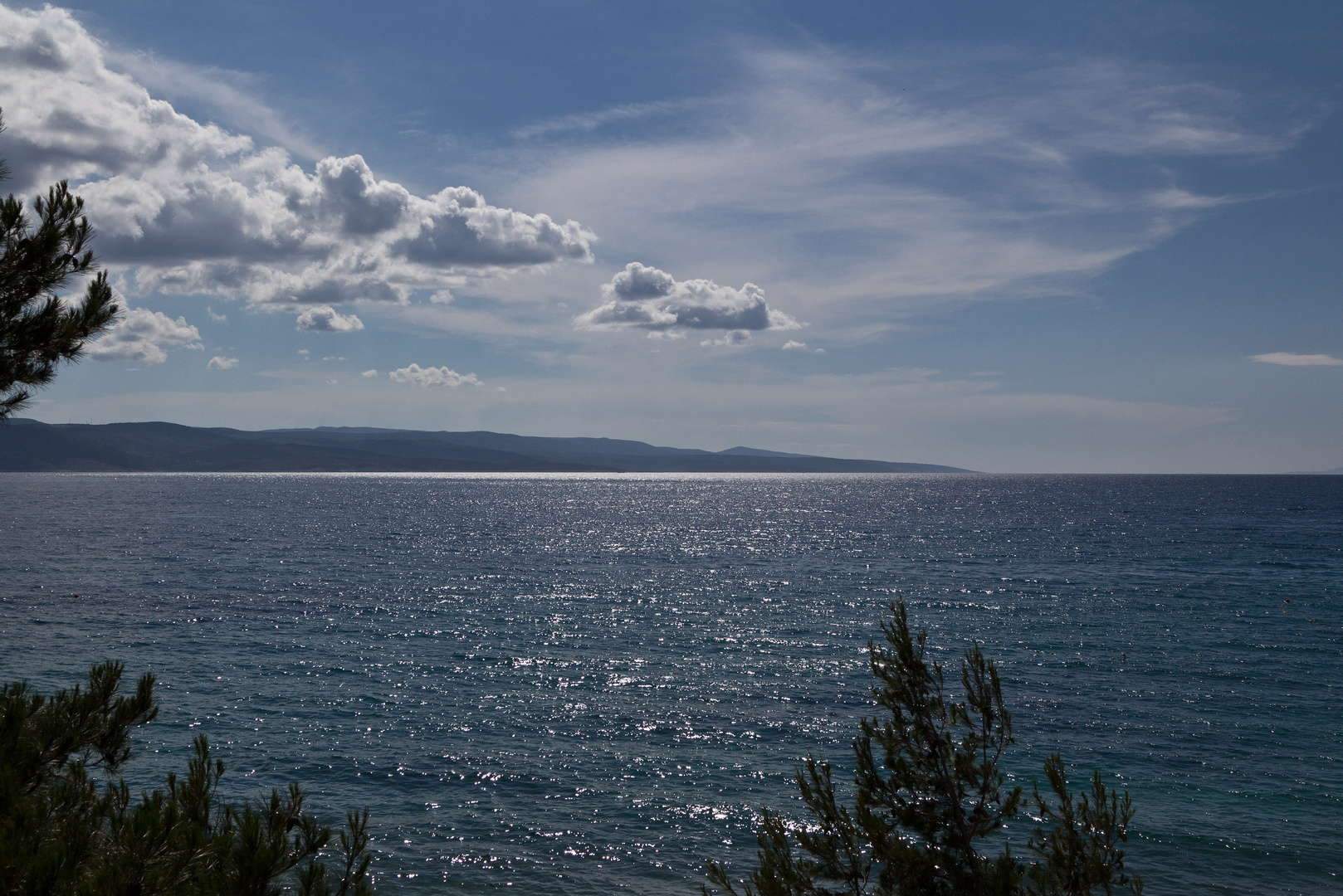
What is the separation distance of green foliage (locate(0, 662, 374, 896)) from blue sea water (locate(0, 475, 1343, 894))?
34.9 feet

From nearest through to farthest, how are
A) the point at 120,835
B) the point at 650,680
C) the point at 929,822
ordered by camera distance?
the point at 120,835
the point at 929,822
the point at 650,680

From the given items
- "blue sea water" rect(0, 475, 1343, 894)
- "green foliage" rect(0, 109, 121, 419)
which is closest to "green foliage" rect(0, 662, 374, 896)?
"green foliage" rect(0, 109, 121, 419)

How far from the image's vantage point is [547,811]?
2373cm

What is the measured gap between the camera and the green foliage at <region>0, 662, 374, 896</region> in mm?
7293

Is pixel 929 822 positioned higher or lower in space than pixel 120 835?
lower

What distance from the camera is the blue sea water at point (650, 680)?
2266 cm

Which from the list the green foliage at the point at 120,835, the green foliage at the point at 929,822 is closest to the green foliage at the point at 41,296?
the green foliage at the point at 120,835

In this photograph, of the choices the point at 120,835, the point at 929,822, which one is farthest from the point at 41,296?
the point at 929,822

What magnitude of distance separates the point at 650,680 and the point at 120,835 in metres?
31.4

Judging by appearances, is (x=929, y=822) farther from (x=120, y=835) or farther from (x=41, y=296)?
(x=41, y=296)

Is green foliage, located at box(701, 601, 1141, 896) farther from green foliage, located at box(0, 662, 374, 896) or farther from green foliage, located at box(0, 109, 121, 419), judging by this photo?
green foliage, located at box(0, 109, 121, 419)

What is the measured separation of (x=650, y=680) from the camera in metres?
38.1

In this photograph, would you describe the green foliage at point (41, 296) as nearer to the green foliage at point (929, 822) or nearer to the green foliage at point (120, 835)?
the green foliage at point (120, 835)

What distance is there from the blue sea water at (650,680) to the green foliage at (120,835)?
10.6 meters
